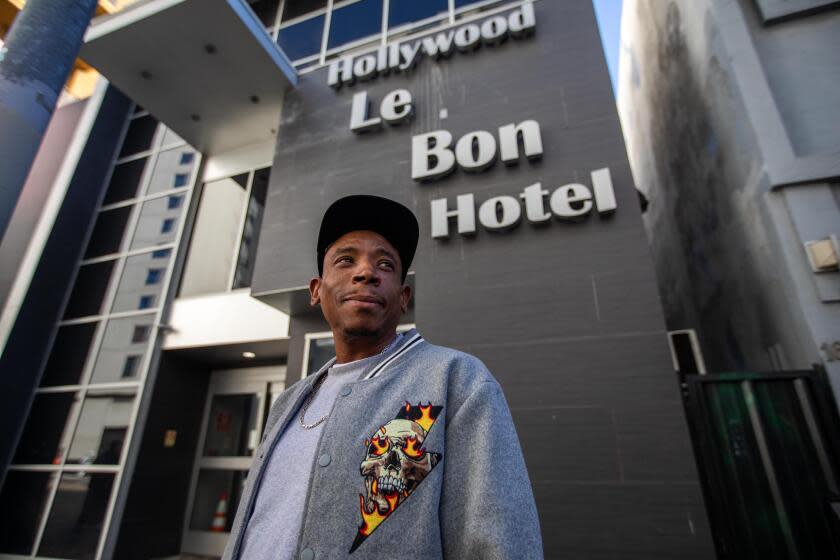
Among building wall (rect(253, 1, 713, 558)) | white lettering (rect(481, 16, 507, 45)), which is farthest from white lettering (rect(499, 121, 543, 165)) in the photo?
white lettering (rect(481, 16, 507, 45))

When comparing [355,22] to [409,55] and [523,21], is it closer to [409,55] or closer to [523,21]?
[409,55]

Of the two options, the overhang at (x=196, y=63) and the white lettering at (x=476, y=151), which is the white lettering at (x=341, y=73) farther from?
the white lettering at (x=476, y=151)

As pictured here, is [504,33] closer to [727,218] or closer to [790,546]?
[727,218]

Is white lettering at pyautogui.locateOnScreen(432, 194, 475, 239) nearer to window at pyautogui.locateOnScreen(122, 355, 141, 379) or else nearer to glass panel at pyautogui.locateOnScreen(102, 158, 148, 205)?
window at pyautogui.locateOnScreen(122, 355, 141, 379)

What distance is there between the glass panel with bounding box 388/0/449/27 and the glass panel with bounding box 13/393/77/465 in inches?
351

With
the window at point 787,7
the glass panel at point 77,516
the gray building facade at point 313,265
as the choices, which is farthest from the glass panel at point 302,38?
the glass panel at point 77,516

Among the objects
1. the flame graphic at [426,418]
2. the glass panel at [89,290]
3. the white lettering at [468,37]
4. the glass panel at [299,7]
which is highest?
the glass panel at [299,7]

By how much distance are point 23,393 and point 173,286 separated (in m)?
3.22

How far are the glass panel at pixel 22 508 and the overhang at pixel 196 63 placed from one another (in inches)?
255

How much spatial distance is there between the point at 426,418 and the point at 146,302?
26.4 feet

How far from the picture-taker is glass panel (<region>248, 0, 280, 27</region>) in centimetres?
918

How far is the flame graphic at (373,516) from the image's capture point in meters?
0.95

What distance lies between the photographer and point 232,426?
718 centimetres

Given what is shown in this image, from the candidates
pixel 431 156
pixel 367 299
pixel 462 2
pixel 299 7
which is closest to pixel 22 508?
pixel 431 156
